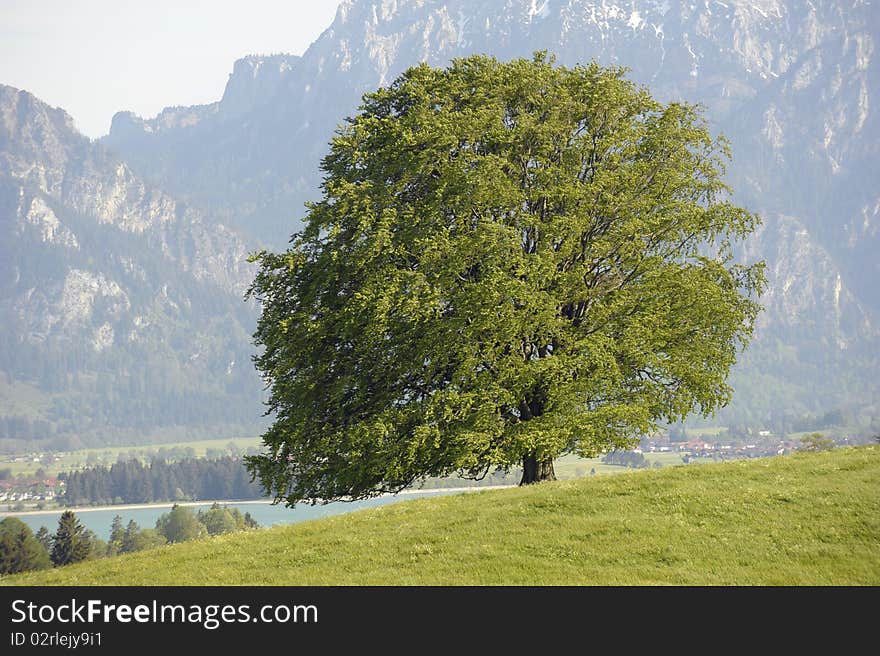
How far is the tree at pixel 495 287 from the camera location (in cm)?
3906

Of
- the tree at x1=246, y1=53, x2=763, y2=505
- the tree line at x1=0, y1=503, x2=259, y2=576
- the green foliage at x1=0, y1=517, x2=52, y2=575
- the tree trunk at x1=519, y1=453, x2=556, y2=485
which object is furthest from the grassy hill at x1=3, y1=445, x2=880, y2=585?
the green foliage at x1=0, y1=517, x2=52, y2=575

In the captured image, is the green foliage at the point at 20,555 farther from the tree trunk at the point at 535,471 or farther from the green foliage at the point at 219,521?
the tree trunk at the point at 535,471

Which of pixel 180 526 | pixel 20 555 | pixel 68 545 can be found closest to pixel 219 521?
pixel 180 526

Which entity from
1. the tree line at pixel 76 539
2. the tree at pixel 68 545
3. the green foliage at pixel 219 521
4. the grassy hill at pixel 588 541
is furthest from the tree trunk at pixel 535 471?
the green foliage at pixel 219 521

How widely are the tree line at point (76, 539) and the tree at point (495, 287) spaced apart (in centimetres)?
777

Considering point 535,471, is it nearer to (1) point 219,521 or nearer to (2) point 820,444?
(2) point 820,444

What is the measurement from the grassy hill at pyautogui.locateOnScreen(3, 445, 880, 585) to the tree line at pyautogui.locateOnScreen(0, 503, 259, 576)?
9.47m

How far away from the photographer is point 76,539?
4104 inches

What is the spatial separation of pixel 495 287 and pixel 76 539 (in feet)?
260

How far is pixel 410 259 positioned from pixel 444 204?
2570 millimetres

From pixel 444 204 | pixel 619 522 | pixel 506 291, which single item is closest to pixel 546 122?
pixel 444 204

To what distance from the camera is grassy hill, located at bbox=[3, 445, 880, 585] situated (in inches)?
1033
